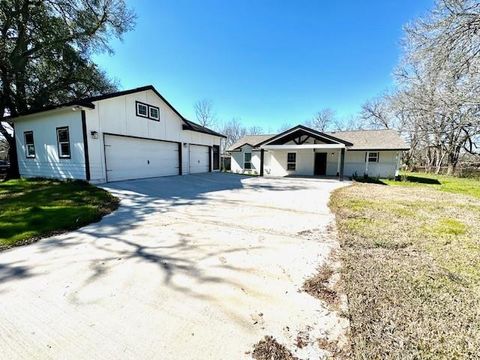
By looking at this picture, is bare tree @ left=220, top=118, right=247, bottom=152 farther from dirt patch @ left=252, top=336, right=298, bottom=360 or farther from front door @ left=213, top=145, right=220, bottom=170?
dirt patch @ left=252, top=336, right=298, bottom=360

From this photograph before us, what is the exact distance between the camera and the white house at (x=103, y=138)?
967cm

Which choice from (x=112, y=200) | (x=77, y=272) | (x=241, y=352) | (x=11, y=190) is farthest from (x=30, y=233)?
(x=11, y=190)

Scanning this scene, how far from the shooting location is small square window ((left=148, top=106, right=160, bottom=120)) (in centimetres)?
1270

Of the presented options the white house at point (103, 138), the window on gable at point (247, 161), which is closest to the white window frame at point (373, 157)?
the window on gable at point (247, 161)

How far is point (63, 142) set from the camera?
33.6 ft

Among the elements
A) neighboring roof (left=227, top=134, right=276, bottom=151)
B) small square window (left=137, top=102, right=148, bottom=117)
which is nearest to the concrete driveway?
small square window (left=137, top=102, right=148, bottom=117)

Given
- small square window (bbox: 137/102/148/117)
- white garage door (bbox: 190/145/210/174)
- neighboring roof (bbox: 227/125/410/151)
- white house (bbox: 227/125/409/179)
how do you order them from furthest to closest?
1. white garage door (bbox: 190/145/210/174)
2. neighboring roof (bbox: 227/125/410/151)
3. white house (bbox: 227/125/409/179)
4. small square window (bbox: 137/102/148/117)

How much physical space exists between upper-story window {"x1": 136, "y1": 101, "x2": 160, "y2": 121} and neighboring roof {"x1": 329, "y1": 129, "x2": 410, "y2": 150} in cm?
1326

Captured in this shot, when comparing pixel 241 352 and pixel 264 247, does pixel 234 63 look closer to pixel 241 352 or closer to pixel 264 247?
pixel 264 247

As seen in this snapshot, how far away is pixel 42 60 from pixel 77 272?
57.0 feet

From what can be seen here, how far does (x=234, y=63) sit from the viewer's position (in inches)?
672

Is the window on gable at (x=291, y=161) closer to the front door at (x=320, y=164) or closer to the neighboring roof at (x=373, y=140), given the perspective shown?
the front door at (x=320, y=164)

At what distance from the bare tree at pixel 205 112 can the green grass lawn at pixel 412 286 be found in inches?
1460

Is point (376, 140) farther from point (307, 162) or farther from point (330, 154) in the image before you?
point (307, 162)
